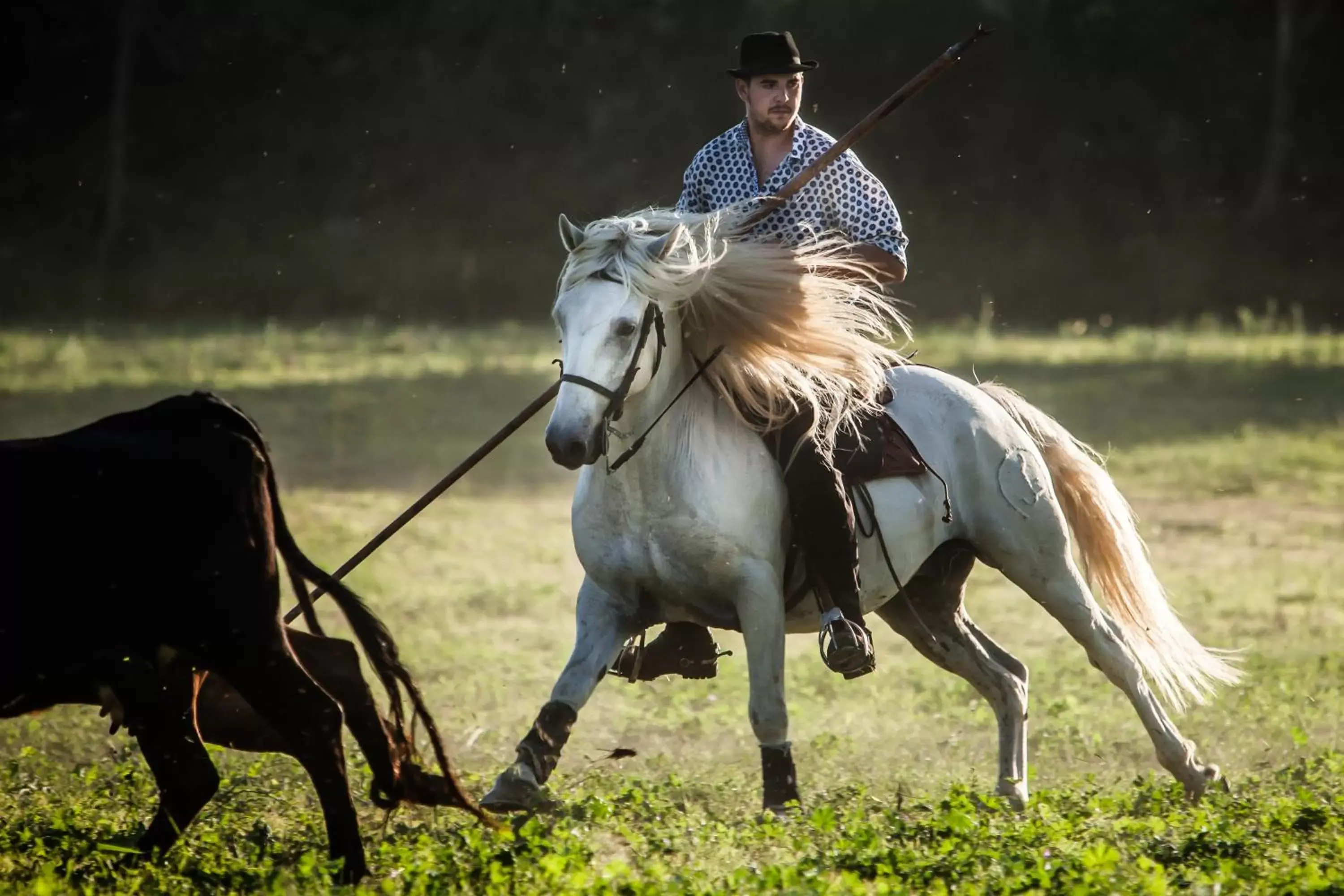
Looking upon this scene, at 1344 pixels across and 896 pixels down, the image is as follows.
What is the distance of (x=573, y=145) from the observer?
35.7 m

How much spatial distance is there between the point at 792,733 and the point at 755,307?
9.99ft

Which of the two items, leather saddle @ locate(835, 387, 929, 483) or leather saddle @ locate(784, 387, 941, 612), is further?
leather saddle @ locate(835, 387, 929, 483)

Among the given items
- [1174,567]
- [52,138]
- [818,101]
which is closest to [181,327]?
[52,138]

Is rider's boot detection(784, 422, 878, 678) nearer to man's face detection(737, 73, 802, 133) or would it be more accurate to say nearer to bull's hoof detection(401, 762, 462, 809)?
man's face detection(737, 73, 802, 133)

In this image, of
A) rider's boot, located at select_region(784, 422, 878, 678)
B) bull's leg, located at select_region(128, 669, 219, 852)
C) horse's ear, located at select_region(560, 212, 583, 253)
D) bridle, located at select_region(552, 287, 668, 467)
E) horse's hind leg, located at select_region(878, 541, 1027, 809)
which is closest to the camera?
bull's leg, located at select_region(128, 669, 219, 852)

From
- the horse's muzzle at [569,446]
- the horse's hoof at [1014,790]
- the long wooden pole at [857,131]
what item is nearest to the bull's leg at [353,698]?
the horse's muzzle at [569,446]

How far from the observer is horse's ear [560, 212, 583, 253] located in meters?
5.73

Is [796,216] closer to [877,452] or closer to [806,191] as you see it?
[806,191]

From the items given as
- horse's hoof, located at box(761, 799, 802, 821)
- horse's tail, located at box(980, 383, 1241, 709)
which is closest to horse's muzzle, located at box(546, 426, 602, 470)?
horse's hoof, located at box(761, 799, 802, 821)

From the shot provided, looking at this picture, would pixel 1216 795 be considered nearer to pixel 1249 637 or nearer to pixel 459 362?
pixel 1249 637

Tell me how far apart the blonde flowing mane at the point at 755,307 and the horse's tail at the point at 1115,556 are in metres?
1.23

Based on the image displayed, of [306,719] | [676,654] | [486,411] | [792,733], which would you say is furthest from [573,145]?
[306,719]

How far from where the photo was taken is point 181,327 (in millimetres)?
28000

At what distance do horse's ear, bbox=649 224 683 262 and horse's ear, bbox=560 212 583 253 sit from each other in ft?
0.84
